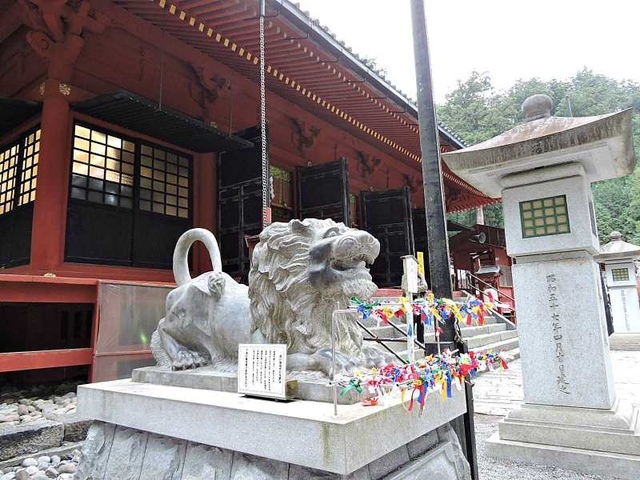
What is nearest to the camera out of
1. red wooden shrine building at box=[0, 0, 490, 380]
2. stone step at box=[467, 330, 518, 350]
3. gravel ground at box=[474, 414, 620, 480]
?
gravel ground at box=[474, 414, 620, 480]

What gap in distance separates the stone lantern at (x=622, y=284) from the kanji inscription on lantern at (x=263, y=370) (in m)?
12.2

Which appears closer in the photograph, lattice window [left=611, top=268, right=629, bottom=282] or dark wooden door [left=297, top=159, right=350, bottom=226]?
dark wooden door [left=297, top=159, right=350, bottom=226]

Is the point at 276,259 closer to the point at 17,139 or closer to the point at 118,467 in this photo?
the point at 118,467

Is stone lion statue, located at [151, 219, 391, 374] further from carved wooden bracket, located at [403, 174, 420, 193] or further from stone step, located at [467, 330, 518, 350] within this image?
carved wooden bracket, located at [403, 174, 420, 193]

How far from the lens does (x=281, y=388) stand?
1.96m

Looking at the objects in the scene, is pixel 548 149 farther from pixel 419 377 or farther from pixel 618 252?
pixel 618 252

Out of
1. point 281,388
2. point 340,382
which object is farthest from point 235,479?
point 340,382

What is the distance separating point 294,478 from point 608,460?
3.01 metres

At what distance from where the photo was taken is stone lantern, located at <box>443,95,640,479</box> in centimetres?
355

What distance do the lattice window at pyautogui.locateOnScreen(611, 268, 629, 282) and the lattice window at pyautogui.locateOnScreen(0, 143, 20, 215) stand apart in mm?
14179

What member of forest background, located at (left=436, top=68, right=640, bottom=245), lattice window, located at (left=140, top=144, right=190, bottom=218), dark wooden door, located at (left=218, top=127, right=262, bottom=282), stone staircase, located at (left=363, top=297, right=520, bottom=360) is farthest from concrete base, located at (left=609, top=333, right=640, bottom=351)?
forest background, located at (left=436, top=68, right=640, bottom=245)

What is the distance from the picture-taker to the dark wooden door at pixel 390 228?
38.8 ft

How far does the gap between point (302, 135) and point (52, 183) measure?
5557mm

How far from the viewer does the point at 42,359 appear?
456 cm
